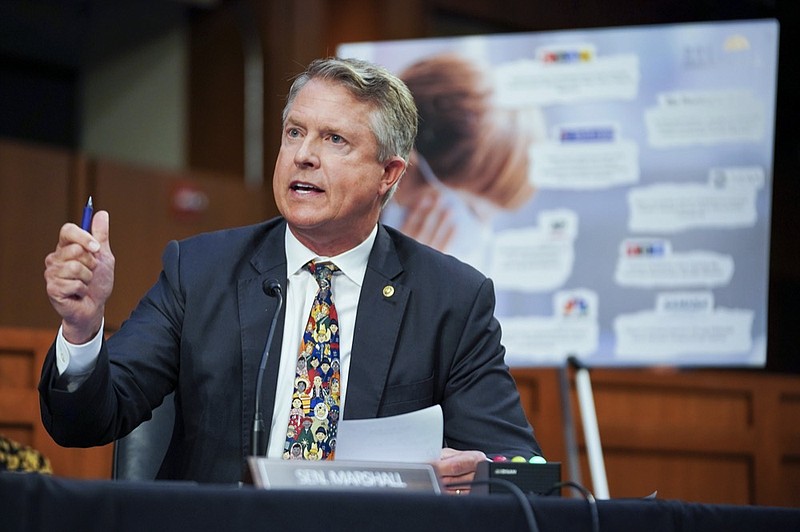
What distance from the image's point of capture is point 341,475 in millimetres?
1392

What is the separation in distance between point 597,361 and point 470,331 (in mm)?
1358

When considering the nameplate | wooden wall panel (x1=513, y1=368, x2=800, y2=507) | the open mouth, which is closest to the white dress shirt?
the open mouth

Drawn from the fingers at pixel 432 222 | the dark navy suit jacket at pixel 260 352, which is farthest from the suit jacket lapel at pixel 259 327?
the fingers at pixel 432 222

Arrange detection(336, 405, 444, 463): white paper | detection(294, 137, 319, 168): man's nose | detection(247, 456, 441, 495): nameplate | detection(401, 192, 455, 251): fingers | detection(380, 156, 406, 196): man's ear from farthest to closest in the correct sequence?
detection(401, 192, 455, 251): fingers → detection(380, 156, 406, 196): man's ear → detection(294, 137, 319, 168): man's nose → detection(336, 405, 444, 463): white paper → detection(247, 456, 441, 495): nameplate

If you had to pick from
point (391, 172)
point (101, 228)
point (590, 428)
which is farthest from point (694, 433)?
point (101, 228)

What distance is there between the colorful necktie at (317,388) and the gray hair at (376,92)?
0.29 m

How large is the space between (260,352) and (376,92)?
0.52 meters

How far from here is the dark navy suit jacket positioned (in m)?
2.08

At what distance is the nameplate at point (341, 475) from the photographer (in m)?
1.35

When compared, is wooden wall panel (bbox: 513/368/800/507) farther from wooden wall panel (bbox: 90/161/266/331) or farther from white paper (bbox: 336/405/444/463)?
white paper (bbox: 336/405/444/463)

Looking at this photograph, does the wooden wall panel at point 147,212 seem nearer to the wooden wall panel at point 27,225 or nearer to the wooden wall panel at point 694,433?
the wooden wall panel at point 27,225

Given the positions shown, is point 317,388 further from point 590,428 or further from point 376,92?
point 590,428

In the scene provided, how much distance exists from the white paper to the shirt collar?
601 millimetres

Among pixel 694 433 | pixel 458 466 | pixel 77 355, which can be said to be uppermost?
pixel 77 355
